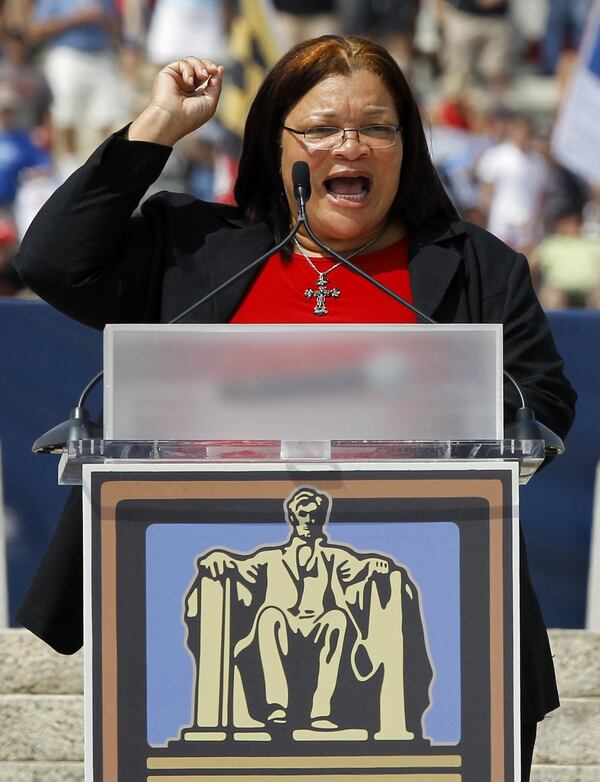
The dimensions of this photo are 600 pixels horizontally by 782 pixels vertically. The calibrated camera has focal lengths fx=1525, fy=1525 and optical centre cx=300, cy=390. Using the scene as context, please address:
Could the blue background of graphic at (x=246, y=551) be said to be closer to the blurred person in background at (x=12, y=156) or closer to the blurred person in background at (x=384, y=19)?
the blurred person in background at (x=12, y=156)

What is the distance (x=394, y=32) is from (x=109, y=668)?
28.0 feet

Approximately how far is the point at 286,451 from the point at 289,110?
0.94 m

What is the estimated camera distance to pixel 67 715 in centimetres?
397

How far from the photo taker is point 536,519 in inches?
188

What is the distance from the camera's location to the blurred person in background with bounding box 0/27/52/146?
950 centimetres

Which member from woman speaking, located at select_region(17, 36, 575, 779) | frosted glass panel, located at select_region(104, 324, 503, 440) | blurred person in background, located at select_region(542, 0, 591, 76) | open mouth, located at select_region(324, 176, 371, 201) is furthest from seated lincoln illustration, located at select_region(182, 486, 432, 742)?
blurred person in background, located at select_region(542, 0, 591, 76)

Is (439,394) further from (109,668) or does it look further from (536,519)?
(536,519)

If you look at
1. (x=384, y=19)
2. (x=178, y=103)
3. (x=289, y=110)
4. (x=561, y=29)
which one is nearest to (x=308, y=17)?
(x=384, y=19)

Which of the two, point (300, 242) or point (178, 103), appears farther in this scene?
point (300, 242)

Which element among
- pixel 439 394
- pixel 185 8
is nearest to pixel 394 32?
pixel 185 8

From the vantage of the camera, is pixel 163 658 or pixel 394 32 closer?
pixel 163 658

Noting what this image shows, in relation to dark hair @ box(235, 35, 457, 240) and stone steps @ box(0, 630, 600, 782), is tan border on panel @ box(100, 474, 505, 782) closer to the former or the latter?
dark hair @ box(235, 35, 457, 240)

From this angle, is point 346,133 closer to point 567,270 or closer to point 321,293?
point 321,293

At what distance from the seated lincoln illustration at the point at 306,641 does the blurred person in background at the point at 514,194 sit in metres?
7.19
